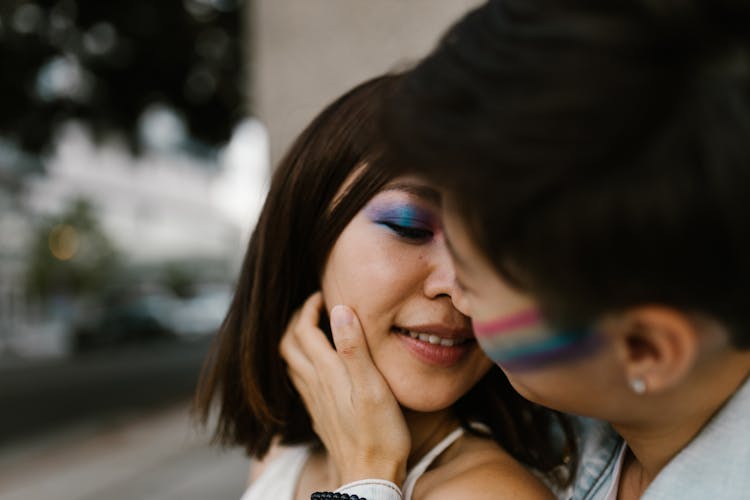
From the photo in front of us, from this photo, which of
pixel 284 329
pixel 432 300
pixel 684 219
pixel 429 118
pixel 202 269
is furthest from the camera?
pixel 202 269

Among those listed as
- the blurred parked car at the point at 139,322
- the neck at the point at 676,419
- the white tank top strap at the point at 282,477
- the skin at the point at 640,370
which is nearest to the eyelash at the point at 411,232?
the skin at the point at 640,370

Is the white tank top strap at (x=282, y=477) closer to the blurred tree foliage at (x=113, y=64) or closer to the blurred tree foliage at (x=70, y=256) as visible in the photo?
the blurred tree foliage at (x=113, y=64)

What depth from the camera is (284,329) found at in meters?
1.89

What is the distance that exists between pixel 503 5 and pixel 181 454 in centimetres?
848

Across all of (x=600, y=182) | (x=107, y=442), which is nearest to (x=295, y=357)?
(x=600, y=182)

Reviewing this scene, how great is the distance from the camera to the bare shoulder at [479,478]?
140 centimetres

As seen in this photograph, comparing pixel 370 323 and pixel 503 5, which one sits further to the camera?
pixel 370 323

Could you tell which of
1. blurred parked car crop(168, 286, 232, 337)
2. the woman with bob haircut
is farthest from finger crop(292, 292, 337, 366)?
blurred parked car crop(168, 286, 232, 337)

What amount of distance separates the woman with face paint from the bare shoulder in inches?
17.9

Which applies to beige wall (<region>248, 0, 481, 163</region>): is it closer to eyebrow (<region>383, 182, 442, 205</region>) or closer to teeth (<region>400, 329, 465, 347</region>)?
eyebrow (<region>383, 182, 442, 205</region>)

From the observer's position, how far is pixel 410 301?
4.91ft

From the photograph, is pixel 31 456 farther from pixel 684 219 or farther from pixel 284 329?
pixel 684 219

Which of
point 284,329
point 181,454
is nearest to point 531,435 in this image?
point 284,329

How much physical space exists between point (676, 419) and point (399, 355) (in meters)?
0.59
